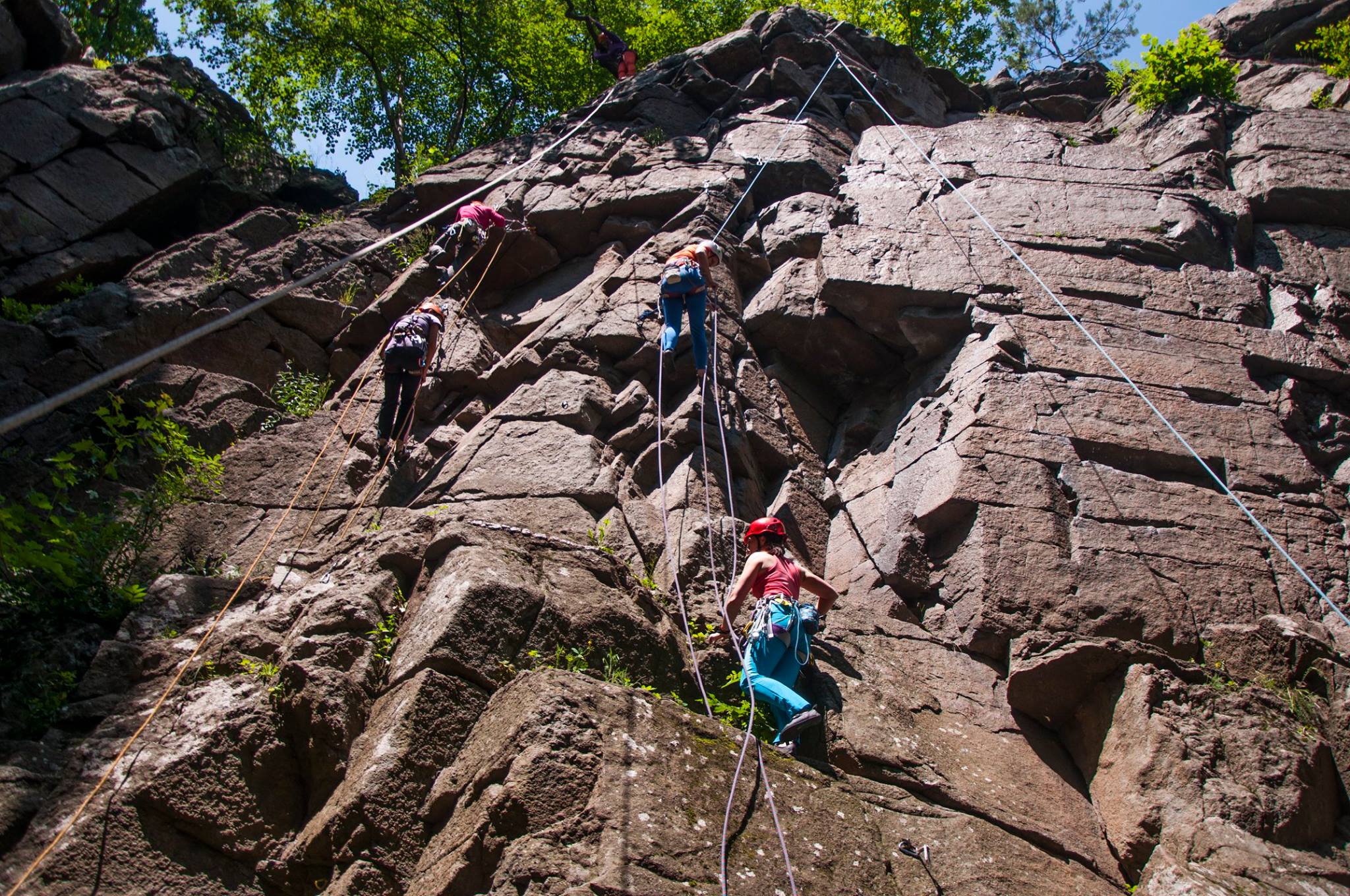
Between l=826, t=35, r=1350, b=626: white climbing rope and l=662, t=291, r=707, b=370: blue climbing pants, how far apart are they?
9.70ft

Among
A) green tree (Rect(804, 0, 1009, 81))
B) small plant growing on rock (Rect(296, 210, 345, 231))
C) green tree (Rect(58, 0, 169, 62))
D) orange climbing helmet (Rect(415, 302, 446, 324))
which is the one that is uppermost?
green tree (Rect(804, 0, 1009, 81))

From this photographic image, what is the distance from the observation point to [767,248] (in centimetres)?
1145

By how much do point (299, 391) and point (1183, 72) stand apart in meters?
11.9

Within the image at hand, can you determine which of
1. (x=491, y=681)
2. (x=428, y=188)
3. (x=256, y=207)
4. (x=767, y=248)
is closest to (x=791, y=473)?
(x=767, y=248)

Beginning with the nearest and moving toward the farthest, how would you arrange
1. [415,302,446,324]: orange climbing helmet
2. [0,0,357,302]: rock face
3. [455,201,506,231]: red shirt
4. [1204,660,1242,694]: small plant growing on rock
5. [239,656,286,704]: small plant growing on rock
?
[239,656,286,704]: small plant growing on rock, [1204,660,1242,694]: small plant growing on rock, [415,302,446,324]: orange climbing helmet, [0,0,357,302]: rock face, [455,201,506,231]: red shirt

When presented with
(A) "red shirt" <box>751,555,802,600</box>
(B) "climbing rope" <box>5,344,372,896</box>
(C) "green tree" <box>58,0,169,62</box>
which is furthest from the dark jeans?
(C) "green tree" <box>58,0,169,62</box>

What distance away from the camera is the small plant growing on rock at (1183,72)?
42.3 ft

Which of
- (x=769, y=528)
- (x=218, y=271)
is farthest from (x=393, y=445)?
(x=218, y=271)

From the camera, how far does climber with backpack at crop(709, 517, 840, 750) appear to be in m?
5.48

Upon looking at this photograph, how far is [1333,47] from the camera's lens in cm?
1352

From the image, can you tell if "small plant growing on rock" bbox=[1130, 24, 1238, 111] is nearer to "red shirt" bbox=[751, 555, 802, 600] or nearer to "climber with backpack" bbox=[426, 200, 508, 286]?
"climber with backpack" bbox=[426, 200, 508, 286]

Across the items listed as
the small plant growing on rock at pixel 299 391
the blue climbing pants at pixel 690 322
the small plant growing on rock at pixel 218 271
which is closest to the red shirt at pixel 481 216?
the small plant growing on rock at pixel 299 391

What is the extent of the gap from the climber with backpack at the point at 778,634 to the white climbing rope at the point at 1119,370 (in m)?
2.89

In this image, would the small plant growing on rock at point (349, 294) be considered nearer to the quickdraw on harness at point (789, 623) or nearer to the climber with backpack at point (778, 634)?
the climber with backpack at point (778, 634)
